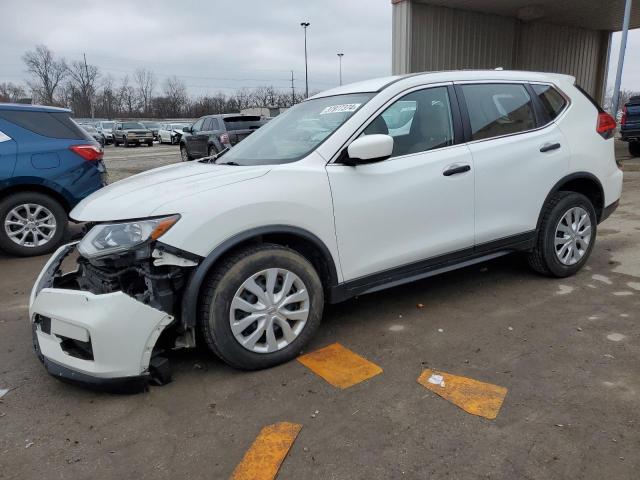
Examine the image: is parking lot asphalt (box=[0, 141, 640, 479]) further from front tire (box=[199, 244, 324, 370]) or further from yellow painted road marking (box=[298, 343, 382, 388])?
front tire (box=[199, 244, 324, 370])

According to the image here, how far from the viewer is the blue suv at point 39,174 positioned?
18.2ft

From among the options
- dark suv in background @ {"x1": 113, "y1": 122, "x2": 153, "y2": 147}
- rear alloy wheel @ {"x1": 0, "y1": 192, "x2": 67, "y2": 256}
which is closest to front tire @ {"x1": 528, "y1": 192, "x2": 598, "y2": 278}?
rear alloy wheel @ {"x1": 0, "y1": 192, "x2": 67, "y2": 256}

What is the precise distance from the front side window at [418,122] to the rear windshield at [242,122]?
1163 centimetres

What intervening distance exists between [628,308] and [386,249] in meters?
1.94

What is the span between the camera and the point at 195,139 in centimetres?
1634

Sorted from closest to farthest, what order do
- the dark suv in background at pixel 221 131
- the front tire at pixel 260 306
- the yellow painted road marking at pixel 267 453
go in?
1. the yellow painted road marking at pixel 267 453
2. the front tire at pixel 260 306
3. the dark suv in background at pixel 221 131

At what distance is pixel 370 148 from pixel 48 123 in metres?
4.54

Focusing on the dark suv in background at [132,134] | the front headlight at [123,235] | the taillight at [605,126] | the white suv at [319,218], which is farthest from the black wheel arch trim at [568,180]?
the dark suv in background at [132,134]

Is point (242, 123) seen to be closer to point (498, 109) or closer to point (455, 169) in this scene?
point (498, 109)

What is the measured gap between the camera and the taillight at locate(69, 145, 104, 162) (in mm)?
5828

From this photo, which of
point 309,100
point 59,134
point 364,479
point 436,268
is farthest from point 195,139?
point 364,479

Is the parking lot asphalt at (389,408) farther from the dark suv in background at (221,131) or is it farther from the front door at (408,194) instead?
the dark suv in background at (221,131)

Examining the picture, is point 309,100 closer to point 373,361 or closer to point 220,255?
Answer: point 220,255

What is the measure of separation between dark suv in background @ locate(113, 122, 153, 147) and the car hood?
99.7 ft
